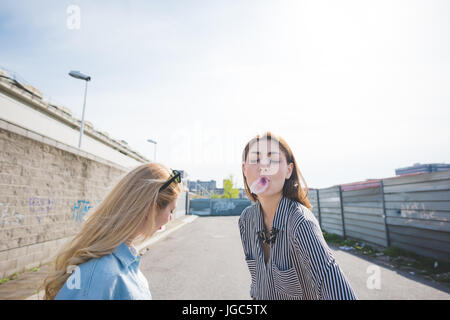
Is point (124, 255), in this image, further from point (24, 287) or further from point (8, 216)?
point (8, 216)

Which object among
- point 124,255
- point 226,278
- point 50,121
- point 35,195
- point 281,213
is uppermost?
point 50,121

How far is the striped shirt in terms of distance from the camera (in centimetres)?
119

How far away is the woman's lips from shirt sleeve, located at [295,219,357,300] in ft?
1.10

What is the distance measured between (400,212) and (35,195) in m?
10.0

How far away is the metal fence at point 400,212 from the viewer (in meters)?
5.72

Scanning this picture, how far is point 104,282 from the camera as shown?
3.53ft

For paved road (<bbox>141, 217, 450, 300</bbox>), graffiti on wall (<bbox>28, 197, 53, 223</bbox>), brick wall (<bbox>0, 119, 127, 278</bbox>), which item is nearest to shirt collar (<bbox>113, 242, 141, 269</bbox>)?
paved road (<bbox>141, 217, 450, 300</bbox>)

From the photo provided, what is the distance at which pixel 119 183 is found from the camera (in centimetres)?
148

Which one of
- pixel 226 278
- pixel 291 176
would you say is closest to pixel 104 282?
pixel 291 176

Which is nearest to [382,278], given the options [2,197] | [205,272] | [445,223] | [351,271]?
[351,271]

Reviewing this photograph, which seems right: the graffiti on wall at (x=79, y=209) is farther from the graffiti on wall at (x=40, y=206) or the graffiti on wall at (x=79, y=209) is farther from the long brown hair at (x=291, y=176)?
the long brown hair at (x=291, y=176)

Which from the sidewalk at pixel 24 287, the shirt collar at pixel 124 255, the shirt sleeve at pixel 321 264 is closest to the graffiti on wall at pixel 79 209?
the sidewalk at pixel 24 287
